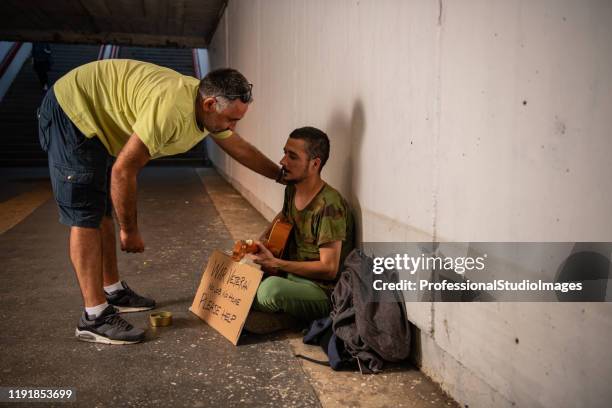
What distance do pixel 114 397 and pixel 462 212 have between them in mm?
1466

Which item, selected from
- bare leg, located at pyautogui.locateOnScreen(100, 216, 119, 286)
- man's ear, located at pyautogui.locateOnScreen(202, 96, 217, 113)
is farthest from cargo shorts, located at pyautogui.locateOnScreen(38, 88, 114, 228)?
man's ear, located at pyautogui.locateOnScreen(202, 96, 217, 113)

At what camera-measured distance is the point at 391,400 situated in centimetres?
195

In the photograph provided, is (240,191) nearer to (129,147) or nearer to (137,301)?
(137,301)

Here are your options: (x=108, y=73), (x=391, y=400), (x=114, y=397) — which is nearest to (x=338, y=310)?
(x=391, y=400)

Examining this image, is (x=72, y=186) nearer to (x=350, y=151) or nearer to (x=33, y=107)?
(x=350, y=151)

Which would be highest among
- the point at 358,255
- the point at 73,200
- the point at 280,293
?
the point at 73,200

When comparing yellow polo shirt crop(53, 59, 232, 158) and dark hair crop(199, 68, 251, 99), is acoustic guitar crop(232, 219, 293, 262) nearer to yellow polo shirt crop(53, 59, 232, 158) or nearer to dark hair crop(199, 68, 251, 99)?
yellow polo shirt crop(53, 59, 232, 158)

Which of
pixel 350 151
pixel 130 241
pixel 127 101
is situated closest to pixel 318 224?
pixel 350 151

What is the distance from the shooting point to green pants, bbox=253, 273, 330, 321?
254 cm

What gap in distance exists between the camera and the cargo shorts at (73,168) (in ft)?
7.98

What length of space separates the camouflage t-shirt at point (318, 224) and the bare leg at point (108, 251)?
0.98 meters

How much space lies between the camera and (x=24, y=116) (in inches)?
514

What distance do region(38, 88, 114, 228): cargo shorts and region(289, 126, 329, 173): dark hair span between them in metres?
1.01

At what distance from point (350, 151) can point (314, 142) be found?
255 millimetres
